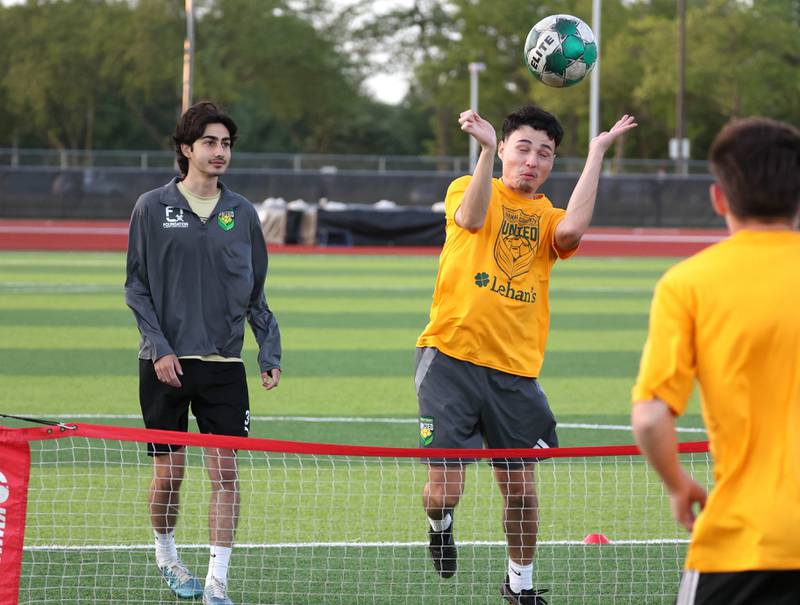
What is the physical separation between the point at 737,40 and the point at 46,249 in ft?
131

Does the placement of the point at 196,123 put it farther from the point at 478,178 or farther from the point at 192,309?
the point at 478,178

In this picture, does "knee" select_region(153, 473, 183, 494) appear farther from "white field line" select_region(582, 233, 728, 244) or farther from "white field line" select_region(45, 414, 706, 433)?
"white field line" select_region(582, 233, 728, 244)

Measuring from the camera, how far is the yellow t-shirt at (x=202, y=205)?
5566mm

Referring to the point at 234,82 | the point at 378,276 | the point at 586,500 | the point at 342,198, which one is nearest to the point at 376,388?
the point at 586,500

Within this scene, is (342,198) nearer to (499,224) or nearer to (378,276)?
(378,276)

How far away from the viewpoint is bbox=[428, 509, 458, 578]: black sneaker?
553 centimetres

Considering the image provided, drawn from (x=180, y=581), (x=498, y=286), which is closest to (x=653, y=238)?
(x=498, y=286)

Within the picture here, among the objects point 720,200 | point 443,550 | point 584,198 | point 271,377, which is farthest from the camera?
point 271,377

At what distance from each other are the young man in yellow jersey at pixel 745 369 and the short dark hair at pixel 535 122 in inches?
89.9

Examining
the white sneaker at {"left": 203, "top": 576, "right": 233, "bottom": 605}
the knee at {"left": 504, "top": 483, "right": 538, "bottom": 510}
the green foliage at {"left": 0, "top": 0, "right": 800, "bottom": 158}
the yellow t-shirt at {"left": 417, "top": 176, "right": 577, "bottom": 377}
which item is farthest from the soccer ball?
the green foliage at {"left": 0, "top": 0, "right": 800, "bottom": 158}

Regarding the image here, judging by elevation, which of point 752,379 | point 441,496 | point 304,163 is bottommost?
point 441,496

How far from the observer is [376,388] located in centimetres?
1167

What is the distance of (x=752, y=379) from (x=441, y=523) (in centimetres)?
269

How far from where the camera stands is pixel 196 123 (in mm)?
5570
